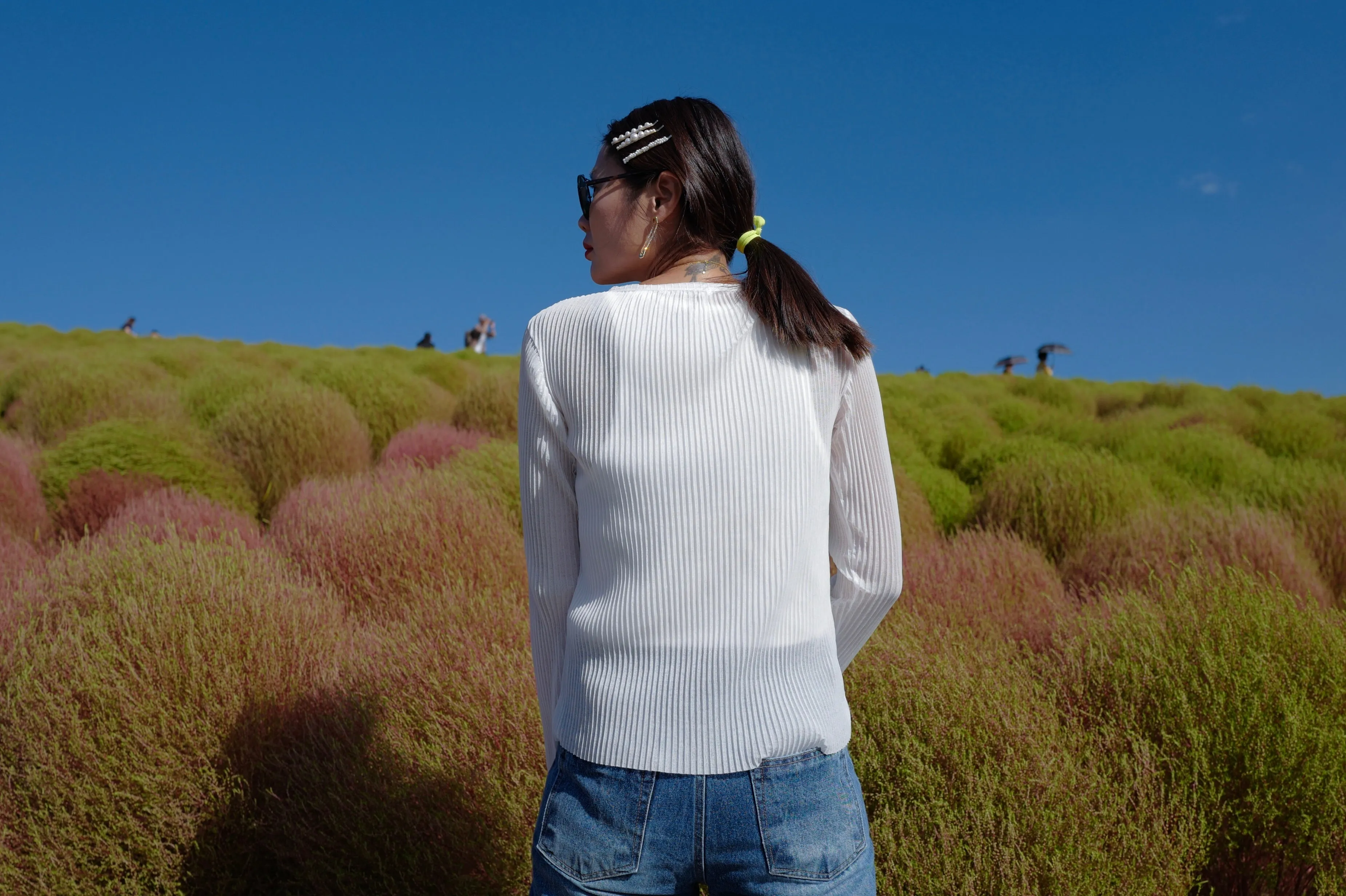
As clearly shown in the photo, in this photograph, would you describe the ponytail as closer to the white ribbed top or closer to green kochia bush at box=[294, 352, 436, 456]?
the white ribbed top

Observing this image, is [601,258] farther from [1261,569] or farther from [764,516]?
[1261,569]

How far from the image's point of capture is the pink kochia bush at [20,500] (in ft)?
16.8

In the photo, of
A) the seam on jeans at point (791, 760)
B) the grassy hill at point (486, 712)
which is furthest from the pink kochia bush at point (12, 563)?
the seam on jeans at point (791, 760)

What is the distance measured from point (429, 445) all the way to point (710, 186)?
5.58m

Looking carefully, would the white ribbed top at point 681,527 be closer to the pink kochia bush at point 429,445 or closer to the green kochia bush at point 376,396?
the pink kochia bush at point 429,445

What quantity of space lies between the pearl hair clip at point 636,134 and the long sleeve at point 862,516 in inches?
16.5

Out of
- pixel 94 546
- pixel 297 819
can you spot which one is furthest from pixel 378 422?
pixel 297 819

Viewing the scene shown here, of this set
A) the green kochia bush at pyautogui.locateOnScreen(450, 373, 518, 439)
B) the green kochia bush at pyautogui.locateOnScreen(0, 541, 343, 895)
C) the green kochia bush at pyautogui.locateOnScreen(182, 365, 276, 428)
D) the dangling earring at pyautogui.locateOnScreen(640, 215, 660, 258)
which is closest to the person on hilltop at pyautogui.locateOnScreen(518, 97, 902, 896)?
the dangling earring at pyautogui.locateOnScreen(640, 215, 660, 258)

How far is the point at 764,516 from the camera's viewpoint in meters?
1.01

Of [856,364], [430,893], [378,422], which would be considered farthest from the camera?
[378,422]

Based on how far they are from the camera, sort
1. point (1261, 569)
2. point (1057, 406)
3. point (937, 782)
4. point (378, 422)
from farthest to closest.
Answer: point (1057, 406) < point (378, 422) < point (1261, 569) < point (937, 782)

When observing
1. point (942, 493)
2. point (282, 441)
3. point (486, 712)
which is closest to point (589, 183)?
point (486, 712)

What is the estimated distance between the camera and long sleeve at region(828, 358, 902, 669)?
1.15 m

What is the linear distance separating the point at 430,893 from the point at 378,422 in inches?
250
